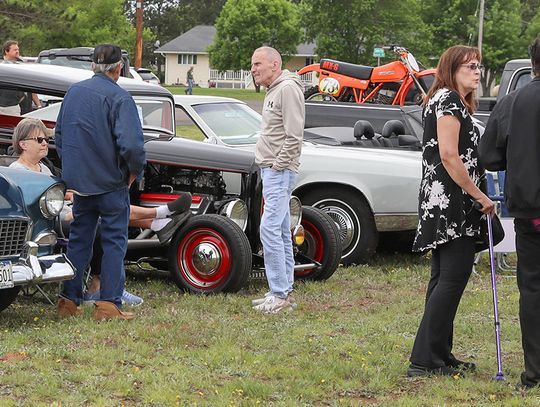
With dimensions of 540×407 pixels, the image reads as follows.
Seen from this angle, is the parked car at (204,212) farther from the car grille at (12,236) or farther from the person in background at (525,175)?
the person in background at (525,175)

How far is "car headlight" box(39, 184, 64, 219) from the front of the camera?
717 cm

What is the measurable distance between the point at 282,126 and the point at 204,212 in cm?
132

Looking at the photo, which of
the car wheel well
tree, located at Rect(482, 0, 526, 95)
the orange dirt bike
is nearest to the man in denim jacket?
the car wheel well

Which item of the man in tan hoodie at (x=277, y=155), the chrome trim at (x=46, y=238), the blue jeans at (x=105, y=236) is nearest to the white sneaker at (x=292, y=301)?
the man in tan hoodie at (x=277, y=155)

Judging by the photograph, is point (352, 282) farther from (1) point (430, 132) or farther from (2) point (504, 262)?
(1) point (430, 132)

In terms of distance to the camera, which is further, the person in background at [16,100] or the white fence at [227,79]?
the white fence at [227,79]

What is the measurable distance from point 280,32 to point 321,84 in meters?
57.7

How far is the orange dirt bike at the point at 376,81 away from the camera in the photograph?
53.8ft

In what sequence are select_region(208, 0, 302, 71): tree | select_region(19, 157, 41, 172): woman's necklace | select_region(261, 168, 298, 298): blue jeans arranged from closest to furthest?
select_region(19, 157, 41, 172): woman's necklace
select_region(261, 168, 298, 298): blue jeans
select_region(208, 0, 302, 71): tree

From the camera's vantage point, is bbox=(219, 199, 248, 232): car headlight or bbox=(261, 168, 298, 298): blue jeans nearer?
bbox=(261, 168, 298, 298): blue jeans

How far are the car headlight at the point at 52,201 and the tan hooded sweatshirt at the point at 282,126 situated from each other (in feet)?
5.01

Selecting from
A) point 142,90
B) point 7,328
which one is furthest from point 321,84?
point 7,328

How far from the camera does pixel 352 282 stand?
31.0ft

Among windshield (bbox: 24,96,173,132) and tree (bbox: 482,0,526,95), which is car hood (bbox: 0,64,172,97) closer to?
windshield (bbox: 24,96,173,132)
